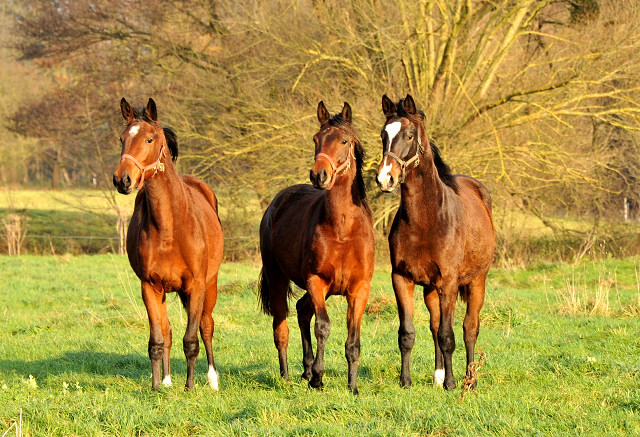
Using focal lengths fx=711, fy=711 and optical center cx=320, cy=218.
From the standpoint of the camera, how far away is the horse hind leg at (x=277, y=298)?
22.9 ft

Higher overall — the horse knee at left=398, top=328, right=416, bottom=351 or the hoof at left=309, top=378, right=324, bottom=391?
the horse knee at left=398, top=328, right=416, bottom=351

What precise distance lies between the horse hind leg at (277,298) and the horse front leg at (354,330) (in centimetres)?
115

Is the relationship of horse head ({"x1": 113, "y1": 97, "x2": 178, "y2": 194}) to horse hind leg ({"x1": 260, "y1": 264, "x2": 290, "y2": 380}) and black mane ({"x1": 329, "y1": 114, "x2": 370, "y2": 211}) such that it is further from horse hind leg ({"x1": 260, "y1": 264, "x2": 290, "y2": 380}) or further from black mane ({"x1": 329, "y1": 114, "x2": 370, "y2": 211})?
horse hind leg ({"x1": 260, "y1": 264, "x2": 290, "y2": 380})

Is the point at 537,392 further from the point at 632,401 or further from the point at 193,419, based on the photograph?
the point at 193,419

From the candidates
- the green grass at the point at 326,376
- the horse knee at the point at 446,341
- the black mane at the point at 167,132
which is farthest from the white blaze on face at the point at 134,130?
the horse knee at the point at 446,341

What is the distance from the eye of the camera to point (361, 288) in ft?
19.7

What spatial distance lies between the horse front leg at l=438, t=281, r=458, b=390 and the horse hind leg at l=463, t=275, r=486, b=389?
0.77 metres

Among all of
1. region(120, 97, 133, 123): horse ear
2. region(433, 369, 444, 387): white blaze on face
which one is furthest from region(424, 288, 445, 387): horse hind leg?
region(120, 97, 133, 123): horse ear

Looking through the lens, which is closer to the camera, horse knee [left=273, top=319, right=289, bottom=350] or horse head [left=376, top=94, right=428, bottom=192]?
horse head [left=376, top=94, right=428, bottom=192]

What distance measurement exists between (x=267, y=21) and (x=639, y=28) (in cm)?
776

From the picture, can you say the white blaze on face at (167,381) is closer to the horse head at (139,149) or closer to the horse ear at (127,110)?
the horse head at (139,149)

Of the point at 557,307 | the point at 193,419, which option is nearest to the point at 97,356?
the point at 193,419

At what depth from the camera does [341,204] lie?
5934 mm

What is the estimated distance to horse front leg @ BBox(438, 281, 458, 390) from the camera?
5.88 m
